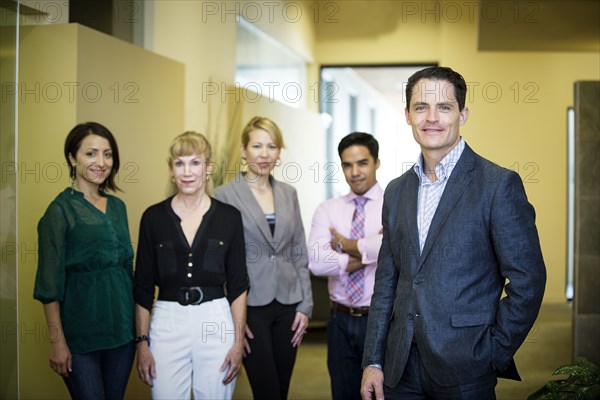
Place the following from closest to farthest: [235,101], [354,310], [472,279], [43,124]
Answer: [472,279], [354,310], [43,124], [235,101]

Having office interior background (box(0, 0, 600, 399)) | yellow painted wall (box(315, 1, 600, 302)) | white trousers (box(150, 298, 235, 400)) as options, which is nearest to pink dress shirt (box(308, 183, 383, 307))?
white trousers (box(150, 298, 235, 400))

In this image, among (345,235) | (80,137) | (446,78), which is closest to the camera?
(446,78)

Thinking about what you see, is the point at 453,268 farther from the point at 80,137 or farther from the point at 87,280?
the point at 80,137

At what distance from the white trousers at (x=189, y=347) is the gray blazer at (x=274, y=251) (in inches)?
14.9

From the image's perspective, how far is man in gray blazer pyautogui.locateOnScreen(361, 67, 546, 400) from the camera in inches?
85.0

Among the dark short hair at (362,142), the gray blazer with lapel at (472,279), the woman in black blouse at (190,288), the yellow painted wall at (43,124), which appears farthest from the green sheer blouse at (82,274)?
the gray blazer with lapel at (472,279)

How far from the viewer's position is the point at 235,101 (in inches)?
238

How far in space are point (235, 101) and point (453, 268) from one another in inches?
161

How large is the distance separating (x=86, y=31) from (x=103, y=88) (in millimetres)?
334

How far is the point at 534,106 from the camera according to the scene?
4.57 metres

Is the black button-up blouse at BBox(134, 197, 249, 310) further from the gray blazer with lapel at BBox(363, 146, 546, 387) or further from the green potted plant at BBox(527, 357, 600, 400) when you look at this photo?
the green potted plant at BBox(527, 357, 600, 400)

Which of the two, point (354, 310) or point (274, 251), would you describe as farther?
point (274, 251)

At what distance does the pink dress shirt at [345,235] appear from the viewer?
11.1 feet

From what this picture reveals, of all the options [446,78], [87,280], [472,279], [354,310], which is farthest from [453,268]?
[87,280]
